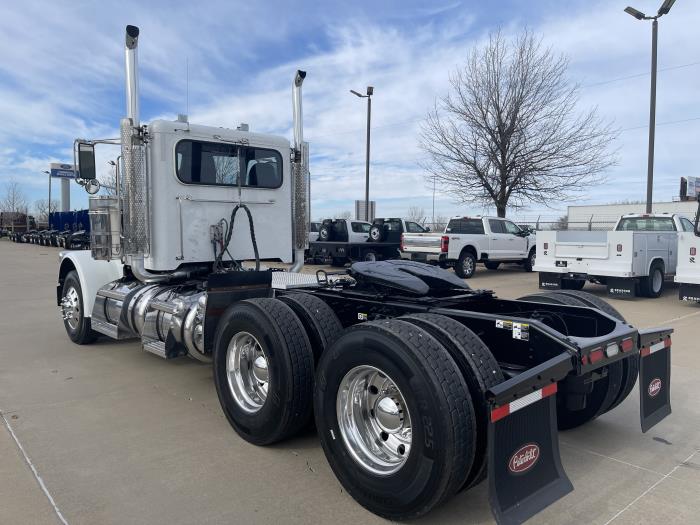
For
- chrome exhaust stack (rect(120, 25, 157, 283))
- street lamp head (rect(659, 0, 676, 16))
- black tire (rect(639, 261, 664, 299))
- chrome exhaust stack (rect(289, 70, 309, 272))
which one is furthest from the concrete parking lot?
street lamp head (rect(659, 0, 676, 16))

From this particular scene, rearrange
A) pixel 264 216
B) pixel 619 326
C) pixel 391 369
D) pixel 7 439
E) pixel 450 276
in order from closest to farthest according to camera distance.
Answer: pixel 391 369 → pixel 619 326 → pixel 7 439 → pixel 450 276 → pixel 264 216

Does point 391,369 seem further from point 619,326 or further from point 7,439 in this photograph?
point 7,439

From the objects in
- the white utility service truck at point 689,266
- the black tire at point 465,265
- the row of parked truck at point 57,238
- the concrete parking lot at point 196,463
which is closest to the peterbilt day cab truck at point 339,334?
the concrete parking lot at point 196,463

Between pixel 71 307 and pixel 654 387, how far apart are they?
22.6 feet

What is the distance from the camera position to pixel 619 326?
12.1ft

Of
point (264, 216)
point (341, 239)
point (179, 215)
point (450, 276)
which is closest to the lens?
point (450, 276)

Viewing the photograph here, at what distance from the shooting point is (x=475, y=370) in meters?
2.88

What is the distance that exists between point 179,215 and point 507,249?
14.2 m

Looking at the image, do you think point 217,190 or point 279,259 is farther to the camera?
point 279,259

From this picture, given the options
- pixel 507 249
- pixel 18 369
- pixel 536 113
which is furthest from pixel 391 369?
pixel 536 113

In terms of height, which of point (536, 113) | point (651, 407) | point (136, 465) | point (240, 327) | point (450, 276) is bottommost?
point (136, 465)

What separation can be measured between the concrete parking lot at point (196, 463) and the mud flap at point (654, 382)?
1.24 ft

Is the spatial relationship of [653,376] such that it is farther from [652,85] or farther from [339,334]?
[652,85]

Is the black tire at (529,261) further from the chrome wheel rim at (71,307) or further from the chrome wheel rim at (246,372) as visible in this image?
the chrome wheel rim at (246,372)
